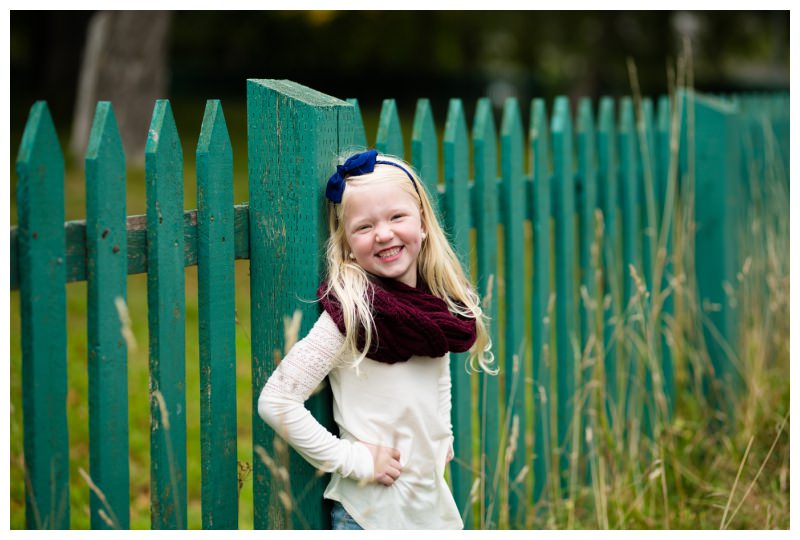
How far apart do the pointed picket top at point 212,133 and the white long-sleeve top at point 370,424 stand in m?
0.43

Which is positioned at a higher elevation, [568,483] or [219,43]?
[219,43]

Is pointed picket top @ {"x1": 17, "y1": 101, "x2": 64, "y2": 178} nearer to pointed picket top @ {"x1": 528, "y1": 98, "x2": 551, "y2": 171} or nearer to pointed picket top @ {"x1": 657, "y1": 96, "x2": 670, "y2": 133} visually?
pointed picket top @ {"x1": 528, "y1": 98, "x2": 551, "y2": 171}

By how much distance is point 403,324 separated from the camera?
206 cm

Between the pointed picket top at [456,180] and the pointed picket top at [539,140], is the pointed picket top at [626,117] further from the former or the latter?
the pointed picket top at [456,180]

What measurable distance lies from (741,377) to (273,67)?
64.2 feet

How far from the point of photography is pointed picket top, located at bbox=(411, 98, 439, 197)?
2.57 metres

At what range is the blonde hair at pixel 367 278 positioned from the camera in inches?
80.1

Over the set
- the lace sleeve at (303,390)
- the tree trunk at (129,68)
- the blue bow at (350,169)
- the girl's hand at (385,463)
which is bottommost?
the girl's hand at (385,463)

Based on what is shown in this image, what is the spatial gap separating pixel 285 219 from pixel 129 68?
28.4ft

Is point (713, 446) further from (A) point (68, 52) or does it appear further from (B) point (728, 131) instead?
(A) point (68, 52)

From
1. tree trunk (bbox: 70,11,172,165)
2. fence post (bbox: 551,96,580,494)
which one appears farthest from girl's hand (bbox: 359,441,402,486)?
tree trunk (bbox: 70,11,172,165)

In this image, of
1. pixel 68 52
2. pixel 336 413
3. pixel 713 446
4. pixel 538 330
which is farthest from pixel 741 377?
pixel 68 52

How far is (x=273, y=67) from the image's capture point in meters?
22.4

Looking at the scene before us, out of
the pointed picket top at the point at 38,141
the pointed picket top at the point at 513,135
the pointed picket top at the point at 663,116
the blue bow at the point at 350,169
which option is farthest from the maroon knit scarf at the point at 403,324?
the pointed picket top at the point at 663,116
